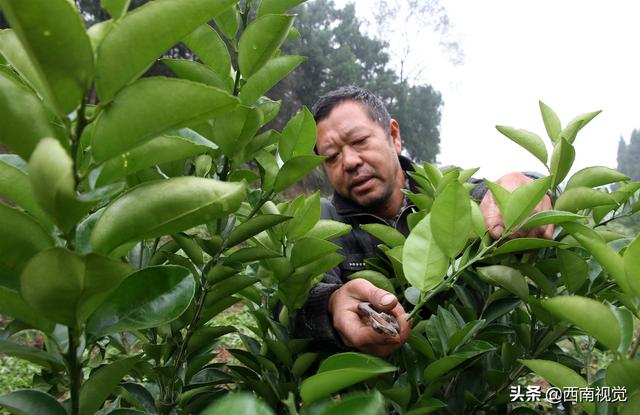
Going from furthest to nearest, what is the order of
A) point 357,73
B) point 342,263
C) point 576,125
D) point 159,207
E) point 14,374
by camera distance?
point 357,73 → point 14,374 → point 342,263 → point 576,125 → point 159,207

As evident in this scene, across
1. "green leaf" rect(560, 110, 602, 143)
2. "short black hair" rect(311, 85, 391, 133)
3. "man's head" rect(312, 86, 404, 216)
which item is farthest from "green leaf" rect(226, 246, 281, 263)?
"short black hair" rect(311, 85, 391, 133)

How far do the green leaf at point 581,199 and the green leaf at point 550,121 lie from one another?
0.17 metres

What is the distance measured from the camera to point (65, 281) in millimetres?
335

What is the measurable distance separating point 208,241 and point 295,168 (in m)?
0.13

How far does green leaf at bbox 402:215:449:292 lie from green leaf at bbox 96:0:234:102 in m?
0.41

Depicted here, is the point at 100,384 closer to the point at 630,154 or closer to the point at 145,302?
the point at 145,302

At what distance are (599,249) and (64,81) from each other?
53cm

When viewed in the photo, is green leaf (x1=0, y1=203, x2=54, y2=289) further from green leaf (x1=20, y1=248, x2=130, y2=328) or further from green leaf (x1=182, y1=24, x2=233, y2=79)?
green leaf (x1=182, y1=24, x2=233, y2=79)

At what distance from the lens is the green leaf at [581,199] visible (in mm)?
710

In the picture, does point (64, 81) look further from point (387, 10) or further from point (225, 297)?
point (387, 10)

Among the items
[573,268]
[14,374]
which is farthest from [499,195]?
[14,374]

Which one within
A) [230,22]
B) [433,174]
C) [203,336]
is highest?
[230,22]

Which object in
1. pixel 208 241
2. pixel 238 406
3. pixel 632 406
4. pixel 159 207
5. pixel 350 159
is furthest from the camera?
pixel 350 159

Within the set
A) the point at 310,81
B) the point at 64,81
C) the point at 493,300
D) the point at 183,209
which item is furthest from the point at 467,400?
the point at 310,81
